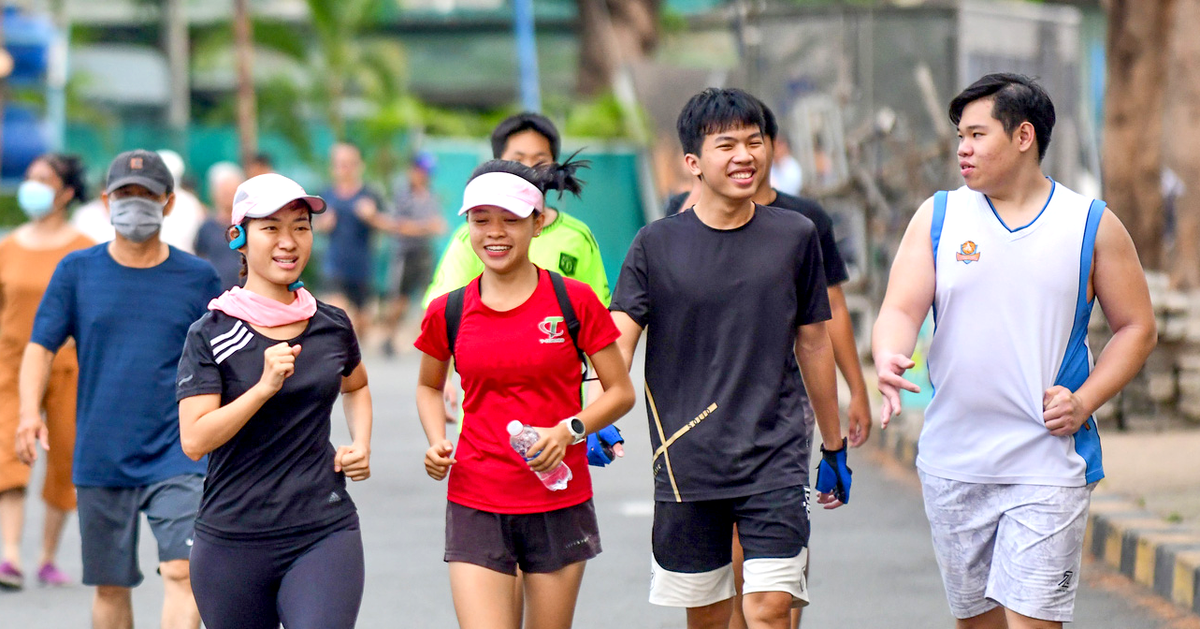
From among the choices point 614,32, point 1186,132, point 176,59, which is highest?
point 614,32

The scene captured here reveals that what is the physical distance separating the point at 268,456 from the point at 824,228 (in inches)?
92.8

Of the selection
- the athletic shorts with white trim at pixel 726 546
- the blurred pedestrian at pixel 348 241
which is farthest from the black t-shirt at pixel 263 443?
the blurred pedestrian at pixel 348 241

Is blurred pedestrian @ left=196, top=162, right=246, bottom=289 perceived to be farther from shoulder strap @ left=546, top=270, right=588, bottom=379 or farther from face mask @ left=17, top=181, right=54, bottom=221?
shoulder strap @ left=546, top=270, right=588, bottom=379

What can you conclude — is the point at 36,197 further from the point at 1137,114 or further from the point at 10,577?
the point at 1137,114

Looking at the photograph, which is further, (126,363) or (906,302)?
(126,363)

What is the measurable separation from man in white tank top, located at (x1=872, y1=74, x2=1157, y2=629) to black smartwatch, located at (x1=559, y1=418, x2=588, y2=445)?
877 millimetres

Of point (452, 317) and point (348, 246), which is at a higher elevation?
point (452, 317)

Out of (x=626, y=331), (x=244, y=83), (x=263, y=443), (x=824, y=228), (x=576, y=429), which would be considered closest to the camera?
(x=263, y=443)

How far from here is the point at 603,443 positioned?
205 inches

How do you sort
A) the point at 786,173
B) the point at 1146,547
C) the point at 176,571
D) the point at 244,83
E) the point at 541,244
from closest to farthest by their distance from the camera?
1. the point at 176,571
2. the point at 541,244
3. the point at 1146,547
4. the point at 786,173
5. the point at 244,83

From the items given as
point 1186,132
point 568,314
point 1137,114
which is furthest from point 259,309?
point 1186,132


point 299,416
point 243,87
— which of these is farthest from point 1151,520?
point 243,87

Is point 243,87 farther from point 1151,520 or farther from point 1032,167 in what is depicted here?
point 1032,167

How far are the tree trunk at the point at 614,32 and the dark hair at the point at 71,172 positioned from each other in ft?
65.2
